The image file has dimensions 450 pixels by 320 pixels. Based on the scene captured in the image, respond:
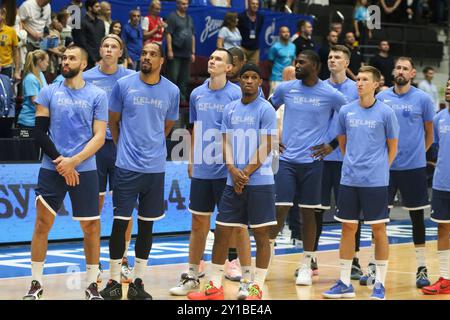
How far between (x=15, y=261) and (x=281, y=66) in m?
9.17

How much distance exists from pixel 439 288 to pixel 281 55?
10201 mm

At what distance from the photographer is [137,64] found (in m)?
16.9

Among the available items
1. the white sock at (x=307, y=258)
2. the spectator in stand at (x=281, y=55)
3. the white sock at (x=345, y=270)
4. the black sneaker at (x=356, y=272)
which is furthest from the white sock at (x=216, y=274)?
the spectator in stand at (x=281, y=55)

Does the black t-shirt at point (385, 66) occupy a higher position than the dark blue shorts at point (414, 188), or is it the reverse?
the black t-shirt at point (385, 66)

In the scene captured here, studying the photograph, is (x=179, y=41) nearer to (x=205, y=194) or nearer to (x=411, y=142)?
(x=411, y=142)

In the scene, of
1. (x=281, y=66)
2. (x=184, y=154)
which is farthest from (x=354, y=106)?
(x=281, y=66)

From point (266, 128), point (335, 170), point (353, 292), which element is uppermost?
point (266, 128)

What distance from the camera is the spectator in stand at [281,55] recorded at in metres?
19.1

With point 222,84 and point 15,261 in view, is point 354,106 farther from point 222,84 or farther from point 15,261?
point 15,261

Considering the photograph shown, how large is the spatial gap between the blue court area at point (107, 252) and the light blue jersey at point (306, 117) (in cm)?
254

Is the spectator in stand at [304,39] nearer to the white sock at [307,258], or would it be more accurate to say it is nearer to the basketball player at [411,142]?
the basketball player at [411,142]

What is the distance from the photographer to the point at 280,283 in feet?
33.3

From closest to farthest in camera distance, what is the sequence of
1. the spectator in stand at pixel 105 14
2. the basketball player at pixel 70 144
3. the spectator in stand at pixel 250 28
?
the basketball player at pixel 70 144 < the spectator in stand at pixel 105 14 < the spectator in stand at pixel 250 28

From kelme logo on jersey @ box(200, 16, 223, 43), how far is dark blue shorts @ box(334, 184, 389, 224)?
10.4 meters
